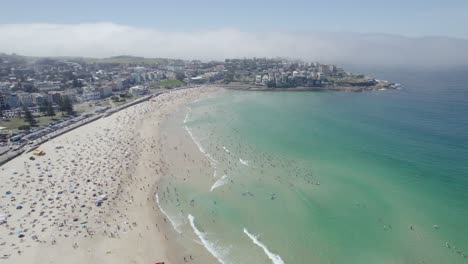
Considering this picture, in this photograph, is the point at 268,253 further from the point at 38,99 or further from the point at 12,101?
the point at 12,101

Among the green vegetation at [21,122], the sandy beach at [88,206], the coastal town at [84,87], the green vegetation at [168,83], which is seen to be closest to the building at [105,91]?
the coastal town at [84,87]

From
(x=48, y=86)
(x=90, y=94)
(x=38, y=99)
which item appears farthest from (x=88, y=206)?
(x=48, y=86)

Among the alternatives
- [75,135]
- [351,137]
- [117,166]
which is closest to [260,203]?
[117,166]

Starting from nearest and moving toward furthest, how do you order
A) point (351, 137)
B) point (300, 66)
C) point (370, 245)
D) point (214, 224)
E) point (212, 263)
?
point (212, 263) < point (370, 245) < point (214, 224) < point (351, 137) < point (300, 66)

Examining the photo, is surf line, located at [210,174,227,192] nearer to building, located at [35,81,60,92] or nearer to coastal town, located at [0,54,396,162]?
coastal town, located at [0,54,396,162]

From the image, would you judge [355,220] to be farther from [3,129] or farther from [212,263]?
[3,129]

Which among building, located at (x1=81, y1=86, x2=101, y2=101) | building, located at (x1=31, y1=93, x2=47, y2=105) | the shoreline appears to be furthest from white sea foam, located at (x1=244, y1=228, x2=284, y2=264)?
the shoreline
